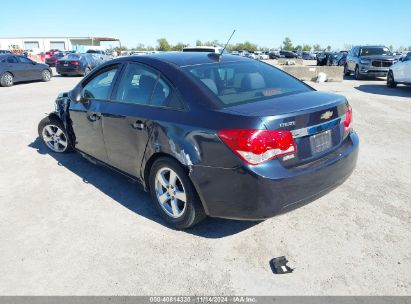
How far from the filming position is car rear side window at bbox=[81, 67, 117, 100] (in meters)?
4.01

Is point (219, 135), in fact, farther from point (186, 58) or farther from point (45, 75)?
point (45, 75)

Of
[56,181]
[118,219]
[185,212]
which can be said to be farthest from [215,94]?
[56,181]

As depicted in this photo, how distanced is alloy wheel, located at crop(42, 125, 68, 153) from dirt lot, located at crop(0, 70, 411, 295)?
851 mm

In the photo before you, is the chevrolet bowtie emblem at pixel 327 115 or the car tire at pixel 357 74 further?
the car tire at pixel 357 74

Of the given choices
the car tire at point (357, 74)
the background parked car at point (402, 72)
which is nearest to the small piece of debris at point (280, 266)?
the background parked car at point (402, 72)

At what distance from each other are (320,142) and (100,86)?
274cm

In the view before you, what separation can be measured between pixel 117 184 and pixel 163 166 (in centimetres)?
147

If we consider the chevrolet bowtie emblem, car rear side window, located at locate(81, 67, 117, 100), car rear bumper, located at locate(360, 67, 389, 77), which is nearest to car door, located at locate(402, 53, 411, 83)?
car rear bumper, located at locate(360, 67, 389, 77)

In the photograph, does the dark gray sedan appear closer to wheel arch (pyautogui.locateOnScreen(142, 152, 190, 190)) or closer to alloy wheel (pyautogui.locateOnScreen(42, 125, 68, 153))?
alloy wheel (pyautogui.locateOnScreen(42, 125, 68, 153))

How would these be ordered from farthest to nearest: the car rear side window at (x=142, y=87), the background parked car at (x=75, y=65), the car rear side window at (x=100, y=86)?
the background parked car at (x=75, y=65) < the car rear side window at (x=100, y=86) < the car rear side window at (x=142, y=87)

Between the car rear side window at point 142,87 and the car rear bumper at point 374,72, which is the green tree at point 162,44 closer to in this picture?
the car rear bumper at point 374,72

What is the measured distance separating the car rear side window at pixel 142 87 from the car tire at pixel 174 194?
620mm

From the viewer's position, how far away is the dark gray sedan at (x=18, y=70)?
628 inches

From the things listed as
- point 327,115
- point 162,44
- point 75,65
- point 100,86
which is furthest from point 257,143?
point 162,44
